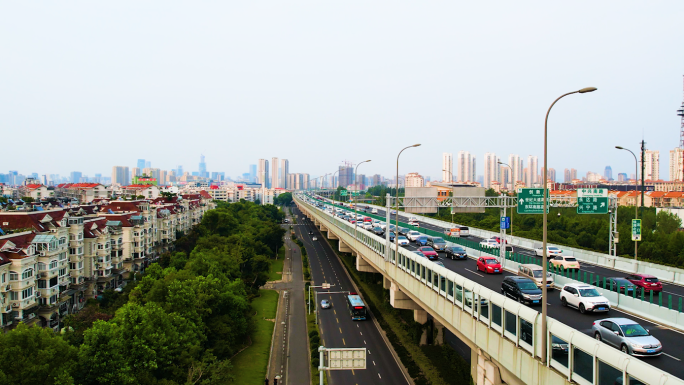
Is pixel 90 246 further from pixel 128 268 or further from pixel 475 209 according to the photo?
pixel 475 209

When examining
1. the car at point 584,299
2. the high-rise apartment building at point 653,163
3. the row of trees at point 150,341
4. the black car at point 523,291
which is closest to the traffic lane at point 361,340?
the row of trees at point 150,341

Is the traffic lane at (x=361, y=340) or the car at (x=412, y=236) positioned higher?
the car at (x=412, y=236)

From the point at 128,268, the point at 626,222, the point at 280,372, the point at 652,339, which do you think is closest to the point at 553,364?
the point at 652,339

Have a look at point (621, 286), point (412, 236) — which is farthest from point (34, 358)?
point (412, 236)

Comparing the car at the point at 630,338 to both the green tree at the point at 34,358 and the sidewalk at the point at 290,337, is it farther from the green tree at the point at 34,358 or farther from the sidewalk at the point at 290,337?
the green tree at the point at 34,358

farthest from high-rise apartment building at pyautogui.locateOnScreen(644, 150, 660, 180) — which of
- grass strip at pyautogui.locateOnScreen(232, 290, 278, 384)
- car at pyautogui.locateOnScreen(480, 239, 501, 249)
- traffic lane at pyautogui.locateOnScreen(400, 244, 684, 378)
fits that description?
traffic lane at pyautogui.locateOnScreen(400, 244, 684, 378)
